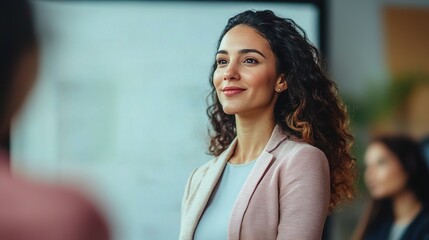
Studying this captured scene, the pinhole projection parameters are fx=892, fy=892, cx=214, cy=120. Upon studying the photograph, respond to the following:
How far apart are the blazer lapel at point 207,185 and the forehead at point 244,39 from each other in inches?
2.6

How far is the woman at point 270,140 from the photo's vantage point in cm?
56

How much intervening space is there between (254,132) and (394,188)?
4.57 ft

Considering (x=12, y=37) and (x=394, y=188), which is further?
(x=394, y=188)

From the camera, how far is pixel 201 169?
2.03 feet

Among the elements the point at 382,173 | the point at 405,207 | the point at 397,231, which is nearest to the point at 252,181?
the point at 397,231

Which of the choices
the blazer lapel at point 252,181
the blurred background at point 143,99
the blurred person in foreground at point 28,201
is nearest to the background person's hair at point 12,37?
the blurred person in foreground at point 28,201

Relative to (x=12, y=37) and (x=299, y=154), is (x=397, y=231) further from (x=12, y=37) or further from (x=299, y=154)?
(x=12, y=37)

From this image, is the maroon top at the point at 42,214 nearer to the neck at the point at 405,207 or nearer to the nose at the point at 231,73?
the nose at the point at 231,73

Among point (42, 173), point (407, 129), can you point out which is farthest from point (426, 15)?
point (42, 173)

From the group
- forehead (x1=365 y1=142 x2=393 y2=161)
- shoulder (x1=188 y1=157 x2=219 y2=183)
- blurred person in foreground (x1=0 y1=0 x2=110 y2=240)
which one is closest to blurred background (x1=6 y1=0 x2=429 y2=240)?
forehead (x1=365 y1=142 x2=393 y2=161)

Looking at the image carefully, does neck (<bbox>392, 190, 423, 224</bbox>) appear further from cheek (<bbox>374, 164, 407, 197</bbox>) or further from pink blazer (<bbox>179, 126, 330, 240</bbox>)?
pink blazer (<bbox>179, 126, 330, 240</bbox>)

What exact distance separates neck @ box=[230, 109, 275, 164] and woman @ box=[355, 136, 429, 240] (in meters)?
1.19

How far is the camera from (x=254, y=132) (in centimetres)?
59

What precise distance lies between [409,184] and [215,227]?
4.78 ft
